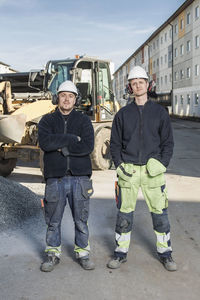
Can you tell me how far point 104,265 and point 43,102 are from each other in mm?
4874

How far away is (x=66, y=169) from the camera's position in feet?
11.9

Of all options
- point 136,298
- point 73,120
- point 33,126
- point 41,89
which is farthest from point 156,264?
point 41,89

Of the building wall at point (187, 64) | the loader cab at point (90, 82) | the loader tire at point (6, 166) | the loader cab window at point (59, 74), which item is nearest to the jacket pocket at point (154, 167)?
the loader cab at point (90, 82)

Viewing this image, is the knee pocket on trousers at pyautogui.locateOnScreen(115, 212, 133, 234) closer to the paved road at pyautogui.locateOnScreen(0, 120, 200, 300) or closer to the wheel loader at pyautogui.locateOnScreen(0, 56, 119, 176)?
the paved road at pyautogui.locateOnScreen(0, 120, 200, 300)

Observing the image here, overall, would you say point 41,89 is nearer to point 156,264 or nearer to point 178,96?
point 156,264

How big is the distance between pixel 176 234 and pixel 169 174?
4.28m

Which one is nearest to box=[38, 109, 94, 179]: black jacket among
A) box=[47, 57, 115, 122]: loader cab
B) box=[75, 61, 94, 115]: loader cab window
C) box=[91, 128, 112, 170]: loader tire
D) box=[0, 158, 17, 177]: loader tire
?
box=[47, 57, 115, 122]: loader cab

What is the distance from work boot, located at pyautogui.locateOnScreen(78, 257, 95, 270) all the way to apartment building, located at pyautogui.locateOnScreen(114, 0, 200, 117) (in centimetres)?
3301

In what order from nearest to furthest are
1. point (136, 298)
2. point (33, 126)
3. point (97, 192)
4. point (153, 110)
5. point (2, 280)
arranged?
1. point (136, 298)
2. point (2, 280)
3. point (153, 110)
4. point (97, 192)
5. point (33, 126)

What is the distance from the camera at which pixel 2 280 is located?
346 centimetres

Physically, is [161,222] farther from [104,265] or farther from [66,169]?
[66,169]

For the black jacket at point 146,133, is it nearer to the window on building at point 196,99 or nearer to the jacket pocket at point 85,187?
the jacket pocket at point 85,187

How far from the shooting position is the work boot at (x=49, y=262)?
143 inches

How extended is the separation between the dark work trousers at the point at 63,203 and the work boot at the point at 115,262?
269mm
